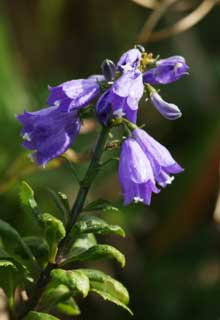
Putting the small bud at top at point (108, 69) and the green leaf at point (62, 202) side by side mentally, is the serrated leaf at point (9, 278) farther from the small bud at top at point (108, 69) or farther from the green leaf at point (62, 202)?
the small bud at top at point (108, 69)

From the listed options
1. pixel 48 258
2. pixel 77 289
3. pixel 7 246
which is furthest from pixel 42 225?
pixel 7 246

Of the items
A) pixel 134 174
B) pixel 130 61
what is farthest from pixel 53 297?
pixel 130 61

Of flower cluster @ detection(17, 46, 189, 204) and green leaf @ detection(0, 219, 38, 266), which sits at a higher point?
flower cluster @ detection(17, 46, 189, 204)

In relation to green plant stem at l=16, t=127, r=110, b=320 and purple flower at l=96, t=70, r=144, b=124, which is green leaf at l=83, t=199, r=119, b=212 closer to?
green plant stem at l=16, t=127, r=110, b=320

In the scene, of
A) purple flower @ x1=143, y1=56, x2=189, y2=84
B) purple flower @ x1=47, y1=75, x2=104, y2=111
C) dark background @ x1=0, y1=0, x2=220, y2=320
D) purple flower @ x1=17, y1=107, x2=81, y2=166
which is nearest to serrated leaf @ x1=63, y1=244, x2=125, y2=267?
purple flower @ x1=17, y1=107, x2=81, y2=166

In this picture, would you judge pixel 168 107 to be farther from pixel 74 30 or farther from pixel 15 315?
pixel 74 30

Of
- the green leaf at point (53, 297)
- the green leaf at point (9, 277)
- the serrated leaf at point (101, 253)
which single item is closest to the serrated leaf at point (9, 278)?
the green leaf at point (9, 277)

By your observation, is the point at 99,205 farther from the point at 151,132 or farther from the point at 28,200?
the point at 151,132
